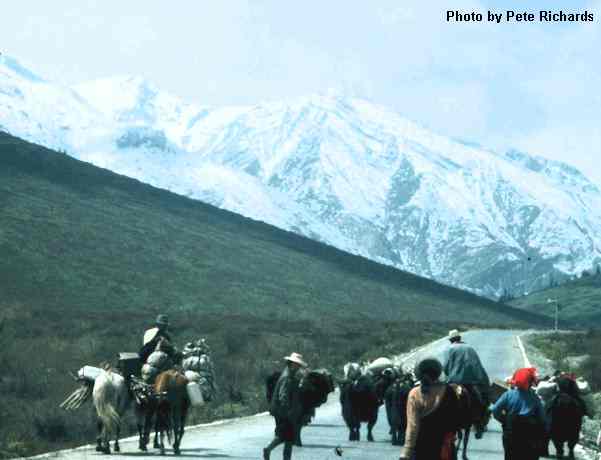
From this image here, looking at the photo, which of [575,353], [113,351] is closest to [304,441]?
[113,351]

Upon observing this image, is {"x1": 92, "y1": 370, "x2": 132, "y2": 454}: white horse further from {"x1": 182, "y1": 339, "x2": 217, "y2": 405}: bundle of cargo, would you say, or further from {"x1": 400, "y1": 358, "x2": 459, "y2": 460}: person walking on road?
{"x1": 400, "y1": 358, "x2": 459, "y2": 460}: person walking on road

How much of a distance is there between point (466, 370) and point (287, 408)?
4.57 meters

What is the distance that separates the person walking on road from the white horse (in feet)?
30.3

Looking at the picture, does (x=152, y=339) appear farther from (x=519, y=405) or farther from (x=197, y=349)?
(x=519, y=405)

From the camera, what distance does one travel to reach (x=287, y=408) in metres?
17.4

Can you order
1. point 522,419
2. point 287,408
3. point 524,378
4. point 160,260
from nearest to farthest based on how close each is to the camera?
point 522,419
point 524,378
point 287,408
point 160,260

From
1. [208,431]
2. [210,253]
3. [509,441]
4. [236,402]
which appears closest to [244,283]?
[210,253]

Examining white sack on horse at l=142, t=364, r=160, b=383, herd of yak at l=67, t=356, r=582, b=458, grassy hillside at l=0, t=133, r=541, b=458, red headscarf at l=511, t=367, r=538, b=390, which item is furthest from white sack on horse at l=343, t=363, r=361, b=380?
red headscarf at l=511, t=367, r=538, b=390

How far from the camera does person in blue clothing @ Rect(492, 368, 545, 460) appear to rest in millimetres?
15719

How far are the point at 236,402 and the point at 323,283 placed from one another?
307 feet

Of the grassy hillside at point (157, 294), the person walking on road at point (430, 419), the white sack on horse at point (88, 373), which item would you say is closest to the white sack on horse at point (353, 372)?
the white sack on horse at point (88, 373)

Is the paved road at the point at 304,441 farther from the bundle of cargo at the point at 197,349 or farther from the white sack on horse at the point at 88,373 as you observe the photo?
the bundle of cargo at the point at 197,349

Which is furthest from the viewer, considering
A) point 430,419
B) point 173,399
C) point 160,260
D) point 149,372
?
point 160,260

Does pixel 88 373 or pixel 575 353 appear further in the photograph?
pixel 575 353
